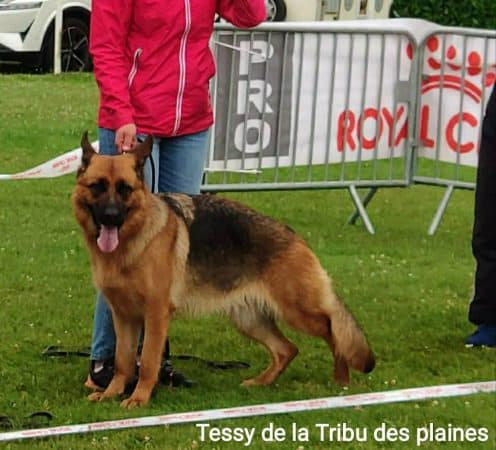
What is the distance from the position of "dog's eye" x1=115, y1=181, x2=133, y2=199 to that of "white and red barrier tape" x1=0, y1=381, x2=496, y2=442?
980 millimetres

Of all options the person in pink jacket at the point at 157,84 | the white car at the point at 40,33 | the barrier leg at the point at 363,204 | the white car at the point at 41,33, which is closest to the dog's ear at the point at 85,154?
the person in pink jacket at the point at 157,84

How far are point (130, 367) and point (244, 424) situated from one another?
2.74ft

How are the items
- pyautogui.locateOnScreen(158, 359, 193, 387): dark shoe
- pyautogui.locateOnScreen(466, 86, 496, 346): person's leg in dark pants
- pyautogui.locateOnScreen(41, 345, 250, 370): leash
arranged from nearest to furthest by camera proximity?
1. pyautogui.locateOnScreen(158, 359, 193, 387): dark shoe
2. pyautogui.locateOnScreen(41, 345, 250, 370): leash
3. pyautogui.locateOnScreen(466, 86, 496, 346): person's leg in dark pants

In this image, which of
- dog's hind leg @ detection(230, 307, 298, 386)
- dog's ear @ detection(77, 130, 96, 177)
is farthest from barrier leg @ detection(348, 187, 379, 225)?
dog's ear @ detection(77, 130, 96, 177)

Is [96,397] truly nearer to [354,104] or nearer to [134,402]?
[134,402]

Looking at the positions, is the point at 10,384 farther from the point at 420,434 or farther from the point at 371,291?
the point at 371,291

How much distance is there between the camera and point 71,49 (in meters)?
18.2

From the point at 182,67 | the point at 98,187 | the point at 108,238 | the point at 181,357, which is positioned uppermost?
the point at 182,67

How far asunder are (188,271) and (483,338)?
6.52 feet

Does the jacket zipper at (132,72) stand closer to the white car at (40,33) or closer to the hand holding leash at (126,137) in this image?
the hand holding leash at (126,137)

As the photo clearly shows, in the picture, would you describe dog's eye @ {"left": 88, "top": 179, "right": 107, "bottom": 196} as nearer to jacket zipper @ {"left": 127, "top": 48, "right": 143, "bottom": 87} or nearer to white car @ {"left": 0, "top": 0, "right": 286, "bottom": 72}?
jacket zipper @ {"left": 127, "top": 48, "right": 143, "bottom": 87}

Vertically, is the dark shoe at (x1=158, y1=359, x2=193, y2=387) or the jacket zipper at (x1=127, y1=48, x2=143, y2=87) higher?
the jacket zipper at (x1=127, y1=48, x2=143, y2=87)

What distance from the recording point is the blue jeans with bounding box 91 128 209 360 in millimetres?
6164

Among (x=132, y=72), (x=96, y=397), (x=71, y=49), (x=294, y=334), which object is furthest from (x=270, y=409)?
(x=71, y=49)
